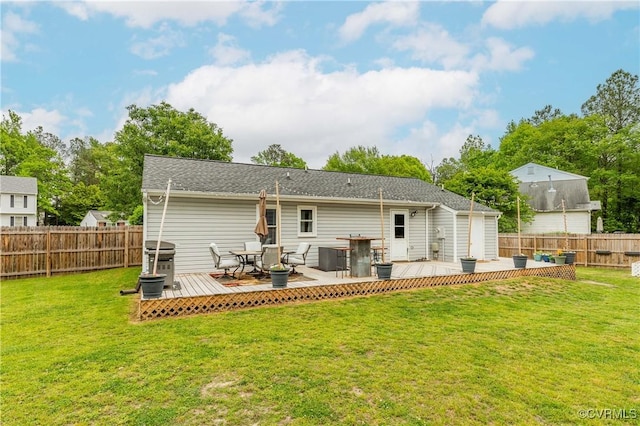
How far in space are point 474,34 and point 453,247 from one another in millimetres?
8834

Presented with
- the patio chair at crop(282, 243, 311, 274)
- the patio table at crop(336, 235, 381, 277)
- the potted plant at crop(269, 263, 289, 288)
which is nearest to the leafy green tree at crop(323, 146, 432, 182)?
the patio chair at crop(282, 243, 311, 274)

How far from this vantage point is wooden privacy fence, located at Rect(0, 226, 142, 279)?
10.7m

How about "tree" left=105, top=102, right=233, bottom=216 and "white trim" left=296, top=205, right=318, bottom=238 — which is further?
"tree" left=105, top=102, right=233, bottom=216

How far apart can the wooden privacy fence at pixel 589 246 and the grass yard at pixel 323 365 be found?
930cm

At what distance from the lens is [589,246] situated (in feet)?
50.2

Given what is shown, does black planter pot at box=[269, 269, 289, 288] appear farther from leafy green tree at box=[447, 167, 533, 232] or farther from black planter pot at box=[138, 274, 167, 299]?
leafy green tree at box=[447, 167, 533, 232]

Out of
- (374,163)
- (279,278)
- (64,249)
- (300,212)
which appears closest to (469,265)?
(300,212)

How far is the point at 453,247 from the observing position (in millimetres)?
13148

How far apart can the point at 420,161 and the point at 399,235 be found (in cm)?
2734

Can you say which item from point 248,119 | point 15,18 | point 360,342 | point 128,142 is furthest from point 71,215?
point 360,342

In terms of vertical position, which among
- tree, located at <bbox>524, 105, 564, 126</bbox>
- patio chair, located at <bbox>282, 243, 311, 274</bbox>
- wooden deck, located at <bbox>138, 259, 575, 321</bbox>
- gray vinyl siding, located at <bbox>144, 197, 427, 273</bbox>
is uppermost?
tree, located at <bbox>524, 105, 564, 126</bbox>

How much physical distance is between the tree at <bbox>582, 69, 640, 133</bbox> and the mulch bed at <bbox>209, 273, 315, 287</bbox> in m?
30.8

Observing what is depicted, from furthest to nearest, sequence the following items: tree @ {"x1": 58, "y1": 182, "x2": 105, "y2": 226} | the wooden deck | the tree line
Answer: tree @ {"x1": 58, "y1": 182, "x2": 105, "y2": 226}, the tree line, the wooden deck

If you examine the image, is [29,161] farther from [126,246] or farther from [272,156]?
[126,246]
